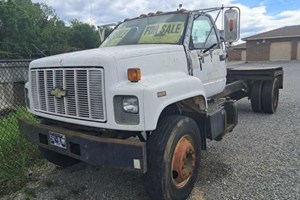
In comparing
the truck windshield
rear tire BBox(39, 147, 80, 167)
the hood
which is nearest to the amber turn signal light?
the hood

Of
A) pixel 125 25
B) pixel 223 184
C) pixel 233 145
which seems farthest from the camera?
pixel 233 145

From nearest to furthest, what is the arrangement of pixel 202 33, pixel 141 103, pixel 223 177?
pixel 141 103 → pixel 223 177 → pixel 202 33

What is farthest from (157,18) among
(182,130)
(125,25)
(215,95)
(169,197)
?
(169,197)

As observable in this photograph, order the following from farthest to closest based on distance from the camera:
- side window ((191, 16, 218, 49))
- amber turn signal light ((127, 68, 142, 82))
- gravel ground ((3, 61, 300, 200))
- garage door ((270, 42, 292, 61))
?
garage door ((270, 42, 292, 61)), side window ((191, 16, 218, 49)), gravel ground ((3, 61, 300, 200)), amber turn signal light ((127, 68, 142, 82))

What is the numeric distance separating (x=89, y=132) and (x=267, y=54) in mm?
43252

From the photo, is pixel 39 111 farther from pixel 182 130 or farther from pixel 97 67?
pixel 182 130

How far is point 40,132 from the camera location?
367cm

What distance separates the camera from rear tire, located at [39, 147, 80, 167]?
4.41 m

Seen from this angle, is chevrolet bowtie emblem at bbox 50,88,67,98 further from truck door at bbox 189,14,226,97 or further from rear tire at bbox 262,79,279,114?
rear tire at bbox 262,79,279,114

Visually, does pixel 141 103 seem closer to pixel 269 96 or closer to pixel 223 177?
pixel 223 177

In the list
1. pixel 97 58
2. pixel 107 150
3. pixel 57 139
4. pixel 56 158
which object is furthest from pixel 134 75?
pixel 56 158

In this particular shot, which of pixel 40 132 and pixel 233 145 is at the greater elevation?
pixel 40 132

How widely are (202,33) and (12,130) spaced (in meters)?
3.58

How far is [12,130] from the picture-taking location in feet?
17.5
